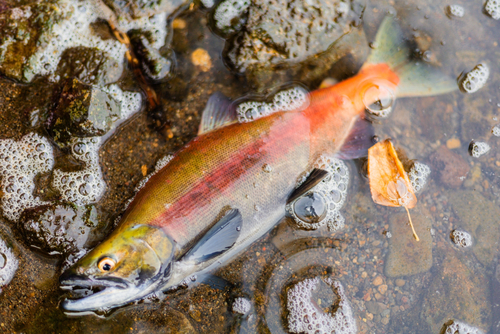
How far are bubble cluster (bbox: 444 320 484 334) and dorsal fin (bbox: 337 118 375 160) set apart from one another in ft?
5.70

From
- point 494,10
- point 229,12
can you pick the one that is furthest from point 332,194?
point 494,10

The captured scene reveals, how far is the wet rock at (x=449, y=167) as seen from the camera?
10.9 feet

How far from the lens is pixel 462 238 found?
10.6 ft

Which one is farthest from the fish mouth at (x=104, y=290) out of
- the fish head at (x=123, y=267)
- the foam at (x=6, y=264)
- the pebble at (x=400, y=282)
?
the pebble at (x=400, y=282)

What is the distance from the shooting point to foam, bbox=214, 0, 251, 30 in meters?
3.25

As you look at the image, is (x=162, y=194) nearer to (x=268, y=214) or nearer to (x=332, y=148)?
(x=268, y=214)

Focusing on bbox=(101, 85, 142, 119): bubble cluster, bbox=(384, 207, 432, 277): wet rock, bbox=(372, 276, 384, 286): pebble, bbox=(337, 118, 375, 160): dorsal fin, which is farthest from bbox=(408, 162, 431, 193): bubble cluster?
bbox=(101, 85, 142, 119): bubble cluster

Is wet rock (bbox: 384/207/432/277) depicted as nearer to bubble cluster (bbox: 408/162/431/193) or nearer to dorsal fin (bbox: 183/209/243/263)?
bubble cluster (bbox: 408/162/431/193)

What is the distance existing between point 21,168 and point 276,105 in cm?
233

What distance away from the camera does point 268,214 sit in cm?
277

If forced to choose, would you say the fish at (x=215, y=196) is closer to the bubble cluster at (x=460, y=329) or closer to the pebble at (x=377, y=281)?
the pebble at (x=377, y=281)

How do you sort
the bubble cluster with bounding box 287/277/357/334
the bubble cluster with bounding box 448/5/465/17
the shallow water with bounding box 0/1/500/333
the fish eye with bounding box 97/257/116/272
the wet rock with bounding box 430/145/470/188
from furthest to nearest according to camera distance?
1. the bubble cluster with bounding box 448/5/465/17
2. the wet rock with bounding box 430/145/470/188
3. the bubble cluster with bounding box 287/277/357/334
4. the shallow water with bounding box 0/1/500/333
5. the fish eye with bounding box 97/257/116/272

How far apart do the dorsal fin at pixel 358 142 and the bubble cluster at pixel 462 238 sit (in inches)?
45.4

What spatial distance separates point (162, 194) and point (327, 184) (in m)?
1.52
